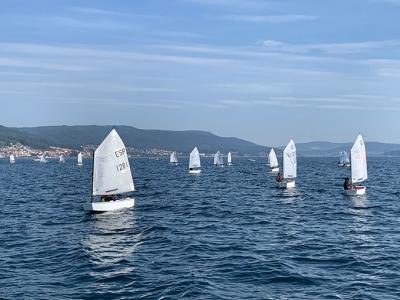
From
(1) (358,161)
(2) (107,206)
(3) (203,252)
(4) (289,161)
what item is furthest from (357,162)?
(3) (203,252)

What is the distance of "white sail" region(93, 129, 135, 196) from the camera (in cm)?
5988

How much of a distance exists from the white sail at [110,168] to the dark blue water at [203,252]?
11.6ft

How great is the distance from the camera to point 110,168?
200 ft

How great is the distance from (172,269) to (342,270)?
9.54 meters

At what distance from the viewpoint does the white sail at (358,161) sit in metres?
79.2

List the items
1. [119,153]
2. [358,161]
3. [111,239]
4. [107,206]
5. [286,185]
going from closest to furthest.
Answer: [111,239] → [107,206] → [119,153] → [358,161] → [286,185]

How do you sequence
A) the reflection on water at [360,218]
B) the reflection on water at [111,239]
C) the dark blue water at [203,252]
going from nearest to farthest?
the dark blue water at [203,252], the reflection on water at [111,239], the reflection on water at [360,218]

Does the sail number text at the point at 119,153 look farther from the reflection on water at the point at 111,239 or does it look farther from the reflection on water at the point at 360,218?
the reflection on water at the point at 360,218

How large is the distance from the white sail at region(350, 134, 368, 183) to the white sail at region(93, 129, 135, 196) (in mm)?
33848

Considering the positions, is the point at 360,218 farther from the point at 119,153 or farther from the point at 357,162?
the point at 357,162

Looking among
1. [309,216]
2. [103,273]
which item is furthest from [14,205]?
[103,273]

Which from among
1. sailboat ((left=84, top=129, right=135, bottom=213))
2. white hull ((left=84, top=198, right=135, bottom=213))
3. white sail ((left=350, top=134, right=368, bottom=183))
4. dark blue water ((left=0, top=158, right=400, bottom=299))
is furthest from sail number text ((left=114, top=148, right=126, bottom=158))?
white sail ((left=350, top=134, right=368, bottom=183))

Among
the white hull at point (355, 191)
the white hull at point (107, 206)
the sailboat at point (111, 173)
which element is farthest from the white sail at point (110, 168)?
the white hull at point (355, 191)

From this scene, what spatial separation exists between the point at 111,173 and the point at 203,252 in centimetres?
2710
